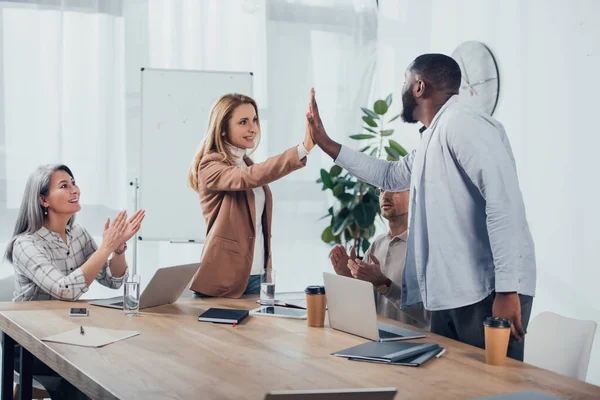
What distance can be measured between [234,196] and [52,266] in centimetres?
80

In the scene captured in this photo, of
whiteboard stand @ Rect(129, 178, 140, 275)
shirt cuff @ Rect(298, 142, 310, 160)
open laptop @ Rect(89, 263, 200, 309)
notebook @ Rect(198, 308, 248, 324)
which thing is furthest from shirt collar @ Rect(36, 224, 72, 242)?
whiteboard stand @ Rect(129, 178, 140, 275)

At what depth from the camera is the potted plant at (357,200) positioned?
16.0 ft

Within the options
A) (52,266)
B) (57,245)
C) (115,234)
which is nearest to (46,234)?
(57,245)

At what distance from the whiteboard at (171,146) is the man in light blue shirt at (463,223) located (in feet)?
7.99

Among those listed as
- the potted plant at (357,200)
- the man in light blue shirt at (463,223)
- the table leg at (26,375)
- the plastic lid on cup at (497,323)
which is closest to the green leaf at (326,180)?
the potted plant at (357,200)

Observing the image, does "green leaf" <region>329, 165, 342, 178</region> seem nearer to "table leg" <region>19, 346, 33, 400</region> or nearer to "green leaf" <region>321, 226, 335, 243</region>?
"green leaf" <region>321, 226, 335, 243</region>

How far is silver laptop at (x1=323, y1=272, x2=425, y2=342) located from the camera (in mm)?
1928

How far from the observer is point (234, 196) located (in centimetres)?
296

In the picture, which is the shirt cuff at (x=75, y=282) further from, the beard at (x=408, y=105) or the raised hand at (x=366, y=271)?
the beard at (x=408, y=105)

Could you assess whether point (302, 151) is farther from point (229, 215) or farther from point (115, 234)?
point (115, 234)

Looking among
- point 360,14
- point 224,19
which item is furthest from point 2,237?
point 360,14

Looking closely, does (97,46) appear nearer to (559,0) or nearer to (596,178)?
(559,0)

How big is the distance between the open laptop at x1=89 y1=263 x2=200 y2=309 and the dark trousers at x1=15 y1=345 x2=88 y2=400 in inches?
11.1

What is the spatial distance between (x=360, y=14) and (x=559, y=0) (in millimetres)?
2074
